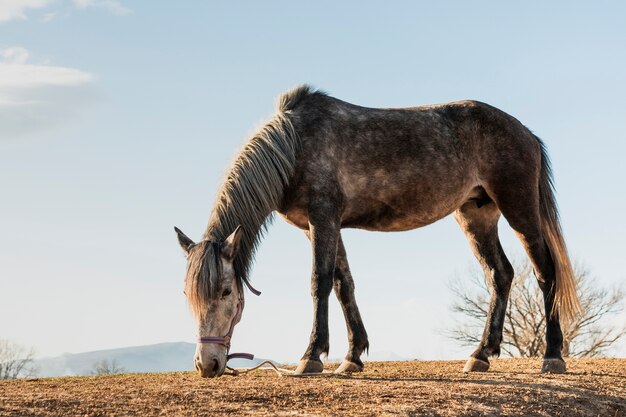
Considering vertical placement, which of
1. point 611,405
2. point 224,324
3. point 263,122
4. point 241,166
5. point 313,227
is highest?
point 263,122

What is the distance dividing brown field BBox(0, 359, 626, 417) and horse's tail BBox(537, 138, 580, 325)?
130 centimetres

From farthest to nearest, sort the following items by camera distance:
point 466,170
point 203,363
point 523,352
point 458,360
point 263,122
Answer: point 523,352 < point 458,360 < point 466,170 < point 263,122 < point 203,363

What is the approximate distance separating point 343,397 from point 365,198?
3.05 metres

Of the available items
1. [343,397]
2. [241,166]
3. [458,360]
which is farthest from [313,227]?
[458,360]

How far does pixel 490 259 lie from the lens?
993 cm

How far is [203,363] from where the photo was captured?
6941mm

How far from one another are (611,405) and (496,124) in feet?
13.3

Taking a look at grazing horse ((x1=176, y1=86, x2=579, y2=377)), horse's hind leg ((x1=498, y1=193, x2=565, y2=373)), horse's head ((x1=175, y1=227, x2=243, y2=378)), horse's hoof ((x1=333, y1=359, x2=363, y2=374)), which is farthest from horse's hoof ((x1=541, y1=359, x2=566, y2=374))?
horse's head ((x1=175, y1=227, x2=243, y2=378))

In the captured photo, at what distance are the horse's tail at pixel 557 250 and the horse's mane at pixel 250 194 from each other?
13.0 feet

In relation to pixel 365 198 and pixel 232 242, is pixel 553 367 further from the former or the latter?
pixel 232 242

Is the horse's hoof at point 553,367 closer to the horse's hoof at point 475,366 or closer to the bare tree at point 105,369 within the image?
the horse's hoof at point 475,366

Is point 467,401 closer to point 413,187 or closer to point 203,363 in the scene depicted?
point 203,363

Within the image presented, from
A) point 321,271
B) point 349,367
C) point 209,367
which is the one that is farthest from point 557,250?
point 209,367

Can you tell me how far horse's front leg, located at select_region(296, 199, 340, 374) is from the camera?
7.64 meters
